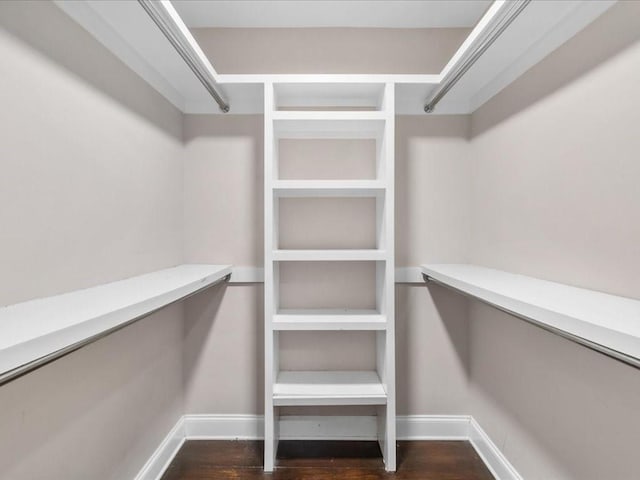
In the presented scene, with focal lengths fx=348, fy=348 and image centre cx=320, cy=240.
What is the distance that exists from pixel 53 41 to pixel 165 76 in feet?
1.94

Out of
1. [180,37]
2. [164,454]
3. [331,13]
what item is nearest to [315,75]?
[331,13]

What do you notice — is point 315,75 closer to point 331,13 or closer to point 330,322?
point 331,13

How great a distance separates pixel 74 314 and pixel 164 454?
1.20m

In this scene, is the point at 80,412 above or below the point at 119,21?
below

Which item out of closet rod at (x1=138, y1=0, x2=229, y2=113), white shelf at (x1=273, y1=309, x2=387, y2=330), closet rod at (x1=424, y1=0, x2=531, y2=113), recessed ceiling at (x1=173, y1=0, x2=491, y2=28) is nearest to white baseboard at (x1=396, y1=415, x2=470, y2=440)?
white shelf at (x1=273, y1=309, x2=387, y2=330)

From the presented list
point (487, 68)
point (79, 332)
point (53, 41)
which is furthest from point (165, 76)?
point (487, 68)

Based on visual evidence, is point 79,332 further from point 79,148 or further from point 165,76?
point 165,76

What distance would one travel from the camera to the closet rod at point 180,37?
101 cm

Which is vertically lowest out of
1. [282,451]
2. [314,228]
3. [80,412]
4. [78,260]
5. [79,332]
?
[282,451]

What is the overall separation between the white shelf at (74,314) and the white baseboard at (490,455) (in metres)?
1.50

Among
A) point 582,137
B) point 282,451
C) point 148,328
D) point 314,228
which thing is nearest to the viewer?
point 582,137

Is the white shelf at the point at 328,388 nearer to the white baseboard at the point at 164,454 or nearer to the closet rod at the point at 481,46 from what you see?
the white baseboard at the point at 164,454

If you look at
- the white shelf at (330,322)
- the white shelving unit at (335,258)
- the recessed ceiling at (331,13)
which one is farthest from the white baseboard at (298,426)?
the recessed ceiling at (331,13)

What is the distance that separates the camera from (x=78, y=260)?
1.08m
